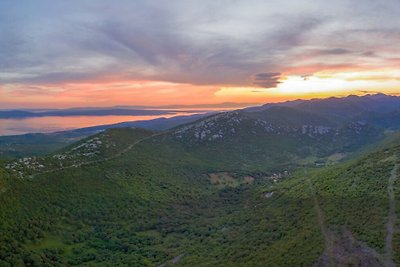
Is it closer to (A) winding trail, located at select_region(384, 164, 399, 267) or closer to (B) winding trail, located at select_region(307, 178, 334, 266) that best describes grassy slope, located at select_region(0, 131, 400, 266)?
(B) winding trail, located at select_region(307, 178, 334, 266)

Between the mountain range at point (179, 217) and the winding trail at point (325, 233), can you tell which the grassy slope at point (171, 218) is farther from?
the winding trail at point (325, 233)

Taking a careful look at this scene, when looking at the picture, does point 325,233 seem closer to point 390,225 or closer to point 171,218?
point 390,225

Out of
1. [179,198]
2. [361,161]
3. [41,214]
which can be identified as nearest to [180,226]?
[179,198]

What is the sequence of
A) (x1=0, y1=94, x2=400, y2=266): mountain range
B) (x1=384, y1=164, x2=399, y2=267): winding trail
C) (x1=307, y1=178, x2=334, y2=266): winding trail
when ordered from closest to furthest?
(x1=384, y1=164, x2=399, y2=267): winding trail < (x1=307, y1=178, x2=334, y2=266): winding trail < (x1=0, y1=94, x2=400, y2=266): mountain range

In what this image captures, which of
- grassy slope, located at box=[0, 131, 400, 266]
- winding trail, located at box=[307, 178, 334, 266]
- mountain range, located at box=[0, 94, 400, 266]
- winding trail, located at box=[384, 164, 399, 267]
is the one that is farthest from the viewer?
grassy slope, located at box=[0, 131, 400, 266]

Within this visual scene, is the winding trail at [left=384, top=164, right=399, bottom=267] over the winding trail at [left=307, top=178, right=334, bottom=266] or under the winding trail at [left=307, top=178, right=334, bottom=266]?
over

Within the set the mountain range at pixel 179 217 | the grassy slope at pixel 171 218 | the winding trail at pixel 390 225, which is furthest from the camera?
the grassy slope at pixel 171 218

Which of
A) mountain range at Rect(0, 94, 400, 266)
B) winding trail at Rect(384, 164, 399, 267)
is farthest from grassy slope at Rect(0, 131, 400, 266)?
winding trail at Rect(384, 164, 399, 267)

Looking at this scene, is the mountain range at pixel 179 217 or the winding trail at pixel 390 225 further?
the mountain range at pixel 179 217

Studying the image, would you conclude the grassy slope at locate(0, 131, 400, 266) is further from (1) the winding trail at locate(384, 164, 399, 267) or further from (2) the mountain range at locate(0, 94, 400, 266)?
(1) the winding trail at locate(384, 164, 399, 267)

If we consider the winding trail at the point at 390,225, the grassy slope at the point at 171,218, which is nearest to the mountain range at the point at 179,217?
the winding trail at the point at 390,225

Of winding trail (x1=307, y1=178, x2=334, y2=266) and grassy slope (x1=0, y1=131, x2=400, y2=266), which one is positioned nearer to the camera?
winding trail (x1=307, y1=178, x2=334, y2=266)
